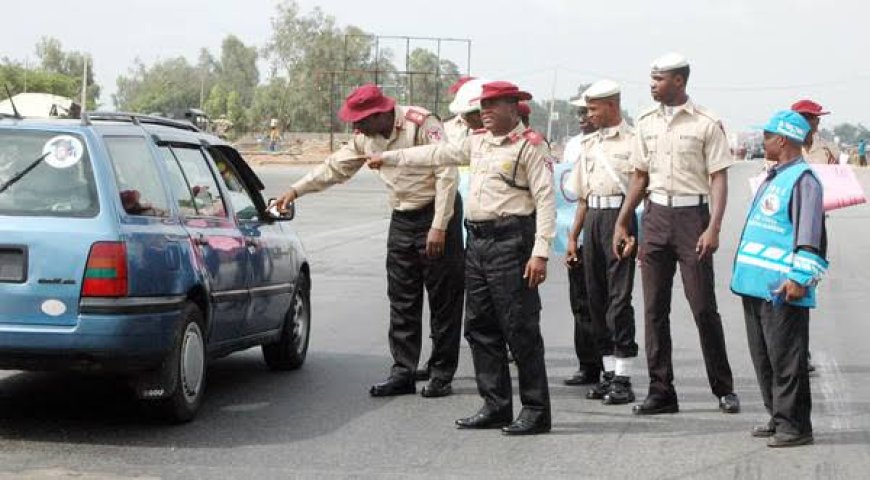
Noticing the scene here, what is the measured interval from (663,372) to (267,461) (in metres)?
2.53

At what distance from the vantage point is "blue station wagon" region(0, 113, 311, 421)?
273 inches

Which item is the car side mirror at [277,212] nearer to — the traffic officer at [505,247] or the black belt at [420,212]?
the black belt at [420,212]

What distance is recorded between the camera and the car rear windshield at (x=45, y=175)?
281 inches

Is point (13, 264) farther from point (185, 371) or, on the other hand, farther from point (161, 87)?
point (161, 87)

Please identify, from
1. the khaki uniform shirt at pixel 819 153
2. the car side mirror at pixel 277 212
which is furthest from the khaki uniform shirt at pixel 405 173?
the khaki uniform shirt at pixel 819 153

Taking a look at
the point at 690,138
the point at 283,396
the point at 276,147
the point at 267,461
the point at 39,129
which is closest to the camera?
the point at 267,461

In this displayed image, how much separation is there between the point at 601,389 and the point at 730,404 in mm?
887

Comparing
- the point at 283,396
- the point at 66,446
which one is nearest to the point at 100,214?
the point at 66,446

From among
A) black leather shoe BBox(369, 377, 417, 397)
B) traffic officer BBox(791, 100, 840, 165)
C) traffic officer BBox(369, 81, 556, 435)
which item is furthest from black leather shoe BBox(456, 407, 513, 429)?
traffic officer BBox(791, 100, 840, 165)

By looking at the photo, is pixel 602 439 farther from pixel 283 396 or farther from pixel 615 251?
pixel 283 396

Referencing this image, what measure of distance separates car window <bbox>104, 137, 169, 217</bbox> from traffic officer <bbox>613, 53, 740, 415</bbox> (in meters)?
2.64

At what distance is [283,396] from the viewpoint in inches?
344

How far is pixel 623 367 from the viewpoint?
8641mm

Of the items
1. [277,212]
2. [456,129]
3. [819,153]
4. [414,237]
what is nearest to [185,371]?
[277,212]
